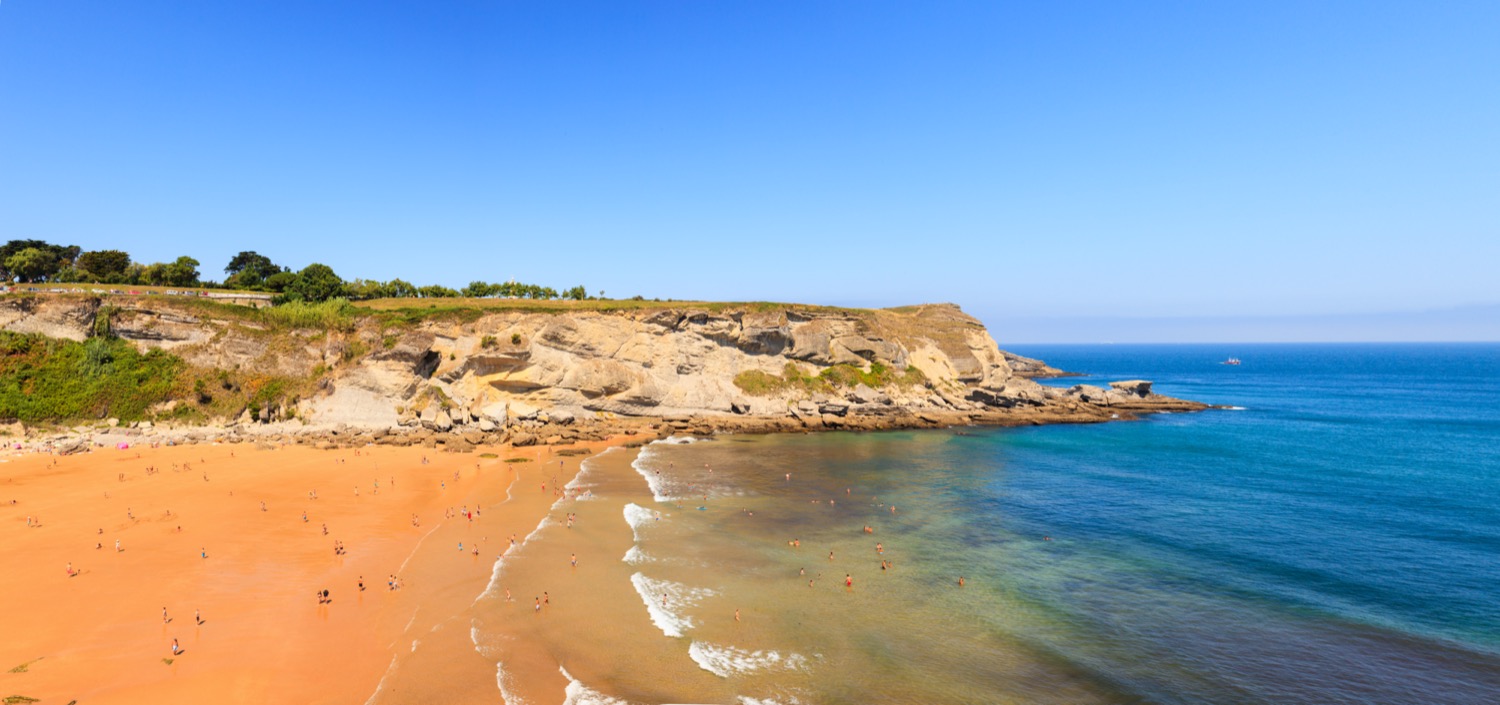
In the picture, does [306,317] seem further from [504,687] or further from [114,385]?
[504,687]

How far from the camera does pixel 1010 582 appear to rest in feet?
72.9

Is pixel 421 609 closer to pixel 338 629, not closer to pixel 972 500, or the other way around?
pixel 338 629

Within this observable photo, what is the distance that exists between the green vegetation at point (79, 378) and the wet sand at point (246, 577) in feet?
26.5

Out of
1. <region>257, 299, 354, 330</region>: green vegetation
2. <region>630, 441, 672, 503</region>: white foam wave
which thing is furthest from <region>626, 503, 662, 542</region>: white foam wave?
<region>257, 299, 354, 330</region>: green vegetation

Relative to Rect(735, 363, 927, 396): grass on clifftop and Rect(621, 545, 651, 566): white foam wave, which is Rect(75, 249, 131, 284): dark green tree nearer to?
Rect(735, 363, 927, 396): grass on clifftop

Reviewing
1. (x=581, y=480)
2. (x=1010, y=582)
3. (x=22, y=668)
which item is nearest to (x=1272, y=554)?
(x=1010, y=582)

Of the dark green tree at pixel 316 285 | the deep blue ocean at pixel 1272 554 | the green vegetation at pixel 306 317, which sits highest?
the dark green tree at pixel 316 285

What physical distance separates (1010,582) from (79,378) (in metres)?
60.6

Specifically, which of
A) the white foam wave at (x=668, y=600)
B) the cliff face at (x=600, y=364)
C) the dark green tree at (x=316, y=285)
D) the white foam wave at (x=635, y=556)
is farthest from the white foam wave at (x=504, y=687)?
the dark green tree at (x=316, y=285)

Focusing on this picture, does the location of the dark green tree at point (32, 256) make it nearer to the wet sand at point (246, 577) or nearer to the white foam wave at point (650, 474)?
the wet sand at point (246, 577)

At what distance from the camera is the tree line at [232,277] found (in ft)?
195

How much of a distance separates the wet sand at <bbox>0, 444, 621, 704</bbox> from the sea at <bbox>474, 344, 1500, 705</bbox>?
1890 mm

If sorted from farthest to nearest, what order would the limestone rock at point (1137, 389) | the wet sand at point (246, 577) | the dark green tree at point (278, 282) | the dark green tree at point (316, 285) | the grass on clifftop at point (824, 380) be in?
the limestone rock at point (1137, 389), the dark green tree at point (278, 282), the grass on clifftop at point (824, 380), the dark green tree at point (316, 285), the wet sand at point (246, 577)

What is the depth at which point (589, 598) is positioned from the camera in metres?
20.3
